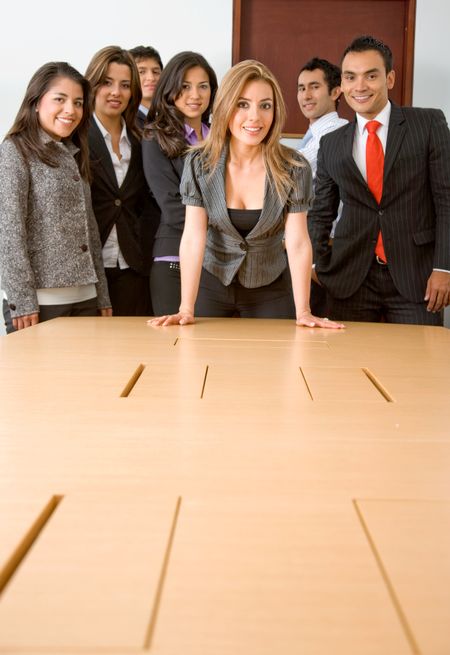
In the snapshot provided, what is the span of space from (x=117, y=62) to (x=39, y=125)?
0.49 meters

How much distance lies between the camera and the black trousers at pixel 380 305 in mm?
2727

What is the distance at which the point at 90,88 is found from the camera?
2.72m

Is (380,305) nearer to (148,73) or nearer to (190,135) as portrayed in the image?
(190,135)

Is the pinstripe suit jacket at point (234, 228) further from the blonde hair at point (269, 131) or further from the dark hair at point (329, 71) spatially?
the dark hair at point (329, 71)

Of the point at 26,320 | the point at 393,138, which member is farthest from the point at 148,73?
the point at 26,320

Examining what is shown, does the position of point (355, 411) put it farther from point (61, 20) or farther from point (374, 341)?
point (61, 20)

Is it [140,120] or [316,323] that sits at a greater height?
[140,120]

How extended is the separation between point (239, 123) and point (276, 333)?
2.29ft

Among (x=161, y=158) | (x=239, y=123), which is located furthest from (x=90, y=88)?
(x=239, y=123)

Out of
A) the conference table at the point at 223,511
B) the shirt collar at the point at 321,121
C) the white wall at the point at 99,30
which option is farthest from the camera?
the white wall at the point at 99,30

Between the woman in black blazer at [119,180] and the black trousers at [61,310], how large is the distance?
10.0 inches

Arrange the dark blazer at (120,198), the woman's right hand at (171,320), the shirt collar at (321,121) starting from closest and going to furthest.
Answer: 1. the woman's right hand at (171,320)
2. the dark blazer at (120,198)
3. the shirt collar at (321,121)

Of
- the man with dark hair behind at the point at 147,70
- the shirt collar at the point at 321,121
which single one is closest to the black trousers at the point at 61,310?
the man with dark hair behind at the point at 147,70

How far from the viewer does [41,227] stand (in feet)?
8.37
